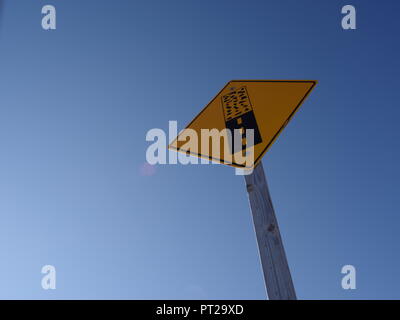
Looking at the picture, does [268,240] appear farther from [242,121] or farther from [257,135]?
[242,121]

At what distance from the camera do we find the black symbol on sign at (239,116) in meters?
1.30

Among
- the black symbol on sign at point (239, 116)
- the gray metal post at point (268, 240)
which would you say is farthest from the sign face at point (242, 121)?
the gray metal post at point (268, 240)

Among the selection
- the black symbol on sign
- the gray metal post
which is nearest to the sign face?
the black symbol on sign

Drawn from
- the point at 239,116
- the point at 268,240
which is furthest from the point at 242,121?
the point at 268,240

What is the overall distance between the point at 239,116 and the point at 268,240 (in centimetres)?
69

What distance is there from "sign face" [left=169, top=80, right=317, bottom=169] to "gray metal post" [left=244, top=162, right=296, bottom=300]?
0.11m

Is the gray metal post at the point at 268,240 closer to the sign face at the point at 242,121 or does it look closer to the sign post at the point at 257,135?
the sign post at the point at 257,135
